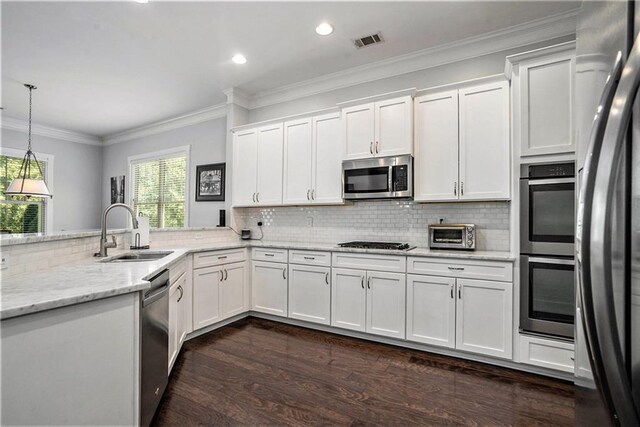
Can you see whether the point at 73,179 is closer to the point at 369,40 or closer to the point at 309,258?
the point at 309,258

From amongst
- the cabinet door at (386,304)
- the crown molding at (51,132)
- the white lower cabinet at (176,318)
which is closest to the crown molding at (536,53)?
the cabinet door at (386,304)

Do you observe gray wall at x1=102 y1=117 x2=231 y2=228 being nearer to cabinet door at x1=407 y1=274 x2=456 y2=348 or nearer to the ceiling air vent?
the ceiling air vent

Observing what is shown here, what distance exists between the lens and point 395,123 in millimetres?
3312

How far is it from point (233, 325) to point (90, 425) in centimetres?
232

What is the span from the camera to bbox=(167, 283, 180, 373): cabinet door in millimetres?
2477

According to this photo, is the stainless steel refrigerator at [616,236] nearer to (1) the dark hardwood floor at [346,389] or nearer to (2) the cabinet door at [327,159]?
(1) the dark hardwood floor at [346,389]

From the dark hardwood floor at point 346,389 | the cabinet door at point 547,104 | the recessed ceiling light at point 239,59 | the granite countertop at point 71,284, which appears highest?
the recessed ceiling light at point 239,59

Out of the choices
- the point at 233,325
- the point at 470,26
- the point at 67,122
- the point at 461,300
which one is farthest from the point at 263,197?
the point at 67,122

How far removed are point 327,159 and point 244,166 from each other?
4.13 ft

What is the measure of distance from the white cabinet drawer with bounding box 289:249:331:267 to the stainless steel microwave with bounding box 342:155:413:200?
673 millimetres

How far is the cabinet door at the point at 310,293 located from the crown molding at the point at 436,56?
2280 mm

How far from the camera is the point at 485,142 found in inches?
115

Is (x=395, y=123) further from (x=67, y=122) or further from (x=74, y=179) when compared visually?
(x=74, y=179)

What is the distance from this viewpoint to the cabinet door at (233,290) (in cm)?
361
